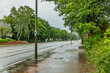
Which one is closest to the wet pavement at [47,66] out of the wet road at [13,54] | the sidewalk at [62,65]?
the sidewalk at [62,65]

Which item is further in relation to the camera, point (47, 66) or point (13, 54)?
point (13, 54)

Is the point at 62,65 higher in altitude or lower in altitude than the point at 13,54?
lower

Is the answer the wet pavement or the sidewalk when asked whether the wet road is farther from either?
the sidewalk

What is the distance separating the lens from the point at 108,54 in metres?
3.34

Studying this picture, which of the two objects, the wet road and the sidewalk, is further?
the wet road

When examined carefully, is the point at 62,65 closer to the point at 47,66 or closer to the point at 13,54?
the point at 47,66

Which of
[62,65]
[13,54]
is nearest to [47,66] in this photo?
[62,65]

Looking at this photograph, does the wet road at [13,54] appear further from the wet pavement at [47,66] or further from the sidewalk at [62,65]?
the sidewalk at [62,65]

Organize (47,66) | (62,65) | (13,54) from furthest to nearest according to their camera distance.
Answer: (13,54), (62,65), (47,66)

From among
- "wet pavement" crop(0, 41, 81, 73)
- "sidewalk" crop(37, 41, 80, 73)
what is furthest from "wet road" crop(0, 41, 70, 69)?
"sidewalk" crop(37, 41, 80, 73)

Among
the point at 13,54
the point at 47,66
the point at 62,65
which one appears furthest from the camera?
the point at 13,54

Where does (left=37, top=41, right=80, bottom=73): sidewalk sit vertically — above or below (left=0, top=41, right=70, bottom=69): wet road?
below

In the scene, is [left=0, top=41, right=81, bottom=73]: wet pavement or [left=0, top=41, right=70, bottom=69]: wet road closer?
[left=0, top=41, right=81, bottom=73]: wet pavement

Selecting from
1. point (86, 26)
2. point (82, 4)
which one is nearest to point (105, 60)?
point (86, 26)
